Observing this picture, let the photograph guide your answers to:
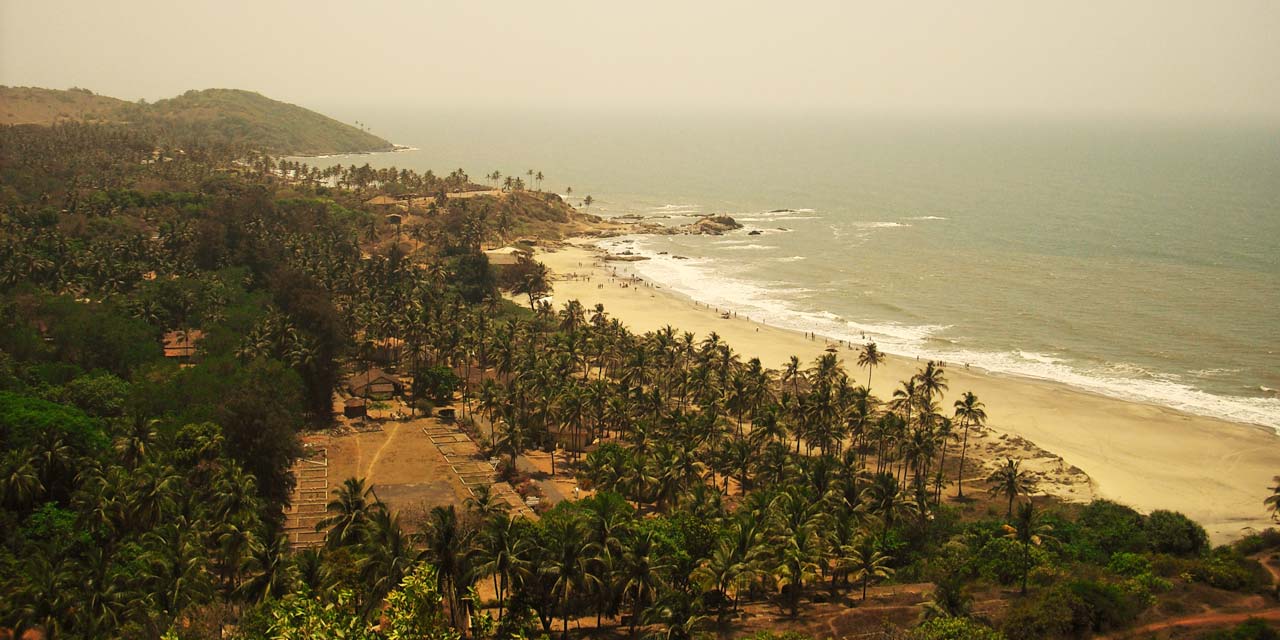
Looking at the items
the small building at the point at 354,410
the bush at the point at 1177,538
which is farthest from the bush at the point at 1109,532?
the small building at the point at 354,410

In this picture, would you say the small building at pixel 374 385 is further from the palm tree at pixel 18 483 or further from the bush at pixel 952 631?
the bush at pixel 952 631

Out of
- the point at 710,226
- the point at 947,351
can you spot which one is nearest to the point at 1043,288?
the point at 947,351

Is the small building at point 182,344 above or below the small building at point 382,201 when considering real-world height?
below

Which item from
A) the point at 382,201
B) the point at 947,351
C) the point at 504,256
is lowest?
the point at 947,351

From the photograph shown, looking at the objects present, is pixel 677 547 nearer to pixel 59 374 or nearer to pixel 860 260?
pixel 59 374

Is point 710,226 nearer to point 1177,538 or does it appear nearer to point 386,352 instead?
point 386,352

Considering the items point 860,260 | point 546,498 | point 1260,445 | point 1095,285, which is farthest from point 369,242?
point 1260,445
